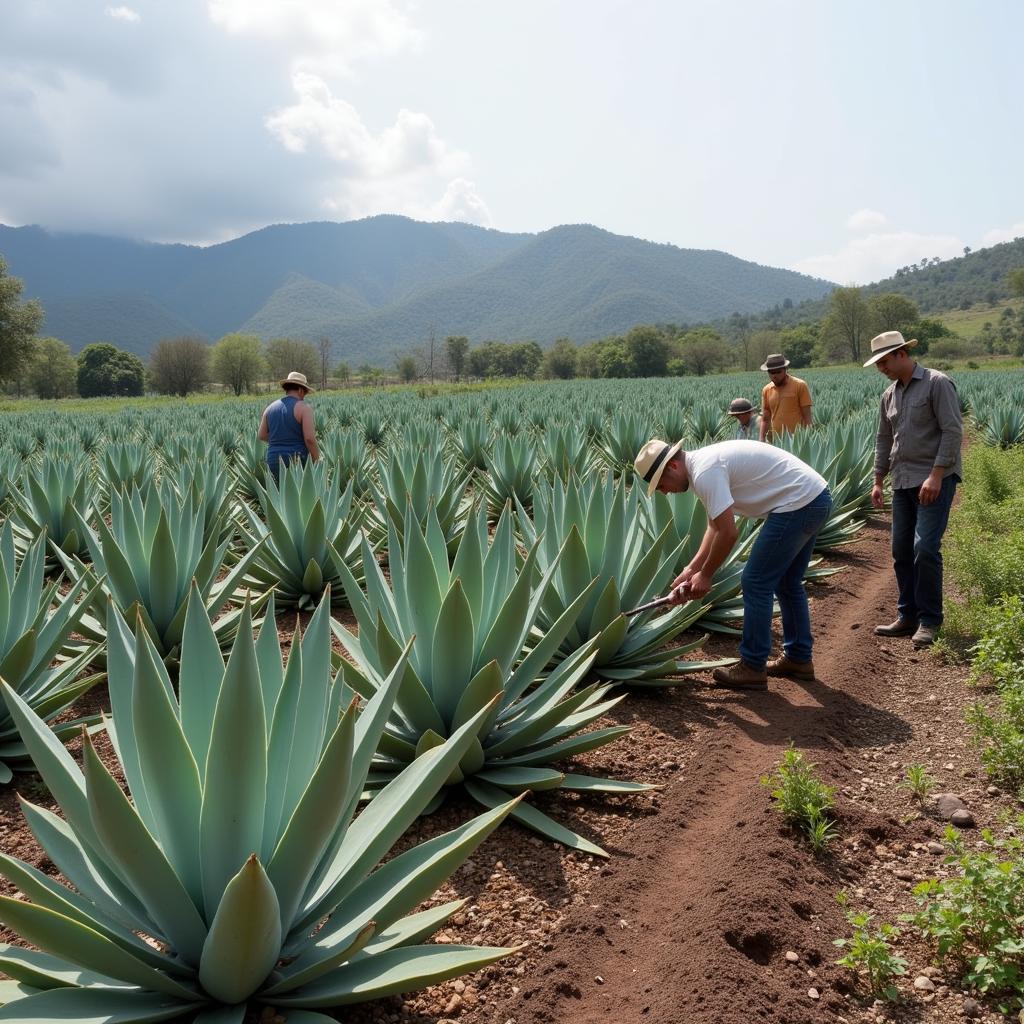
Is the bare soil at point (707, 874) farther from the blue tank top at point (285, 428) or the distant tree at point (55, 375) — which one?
the distant tree at point (55, 375)

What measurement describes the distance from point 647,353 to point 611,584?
7789 centimetres

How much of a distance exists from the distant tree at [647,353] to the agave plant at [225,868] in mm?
77305

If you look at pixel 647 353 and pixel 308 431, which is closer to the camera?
pixel 308 431

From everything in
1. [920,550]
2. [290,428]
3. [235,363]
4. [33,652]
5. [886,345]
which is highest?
[235,363]

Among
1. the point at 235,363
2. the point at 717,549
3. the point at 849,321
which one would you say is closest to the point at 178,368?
the point at 235,363

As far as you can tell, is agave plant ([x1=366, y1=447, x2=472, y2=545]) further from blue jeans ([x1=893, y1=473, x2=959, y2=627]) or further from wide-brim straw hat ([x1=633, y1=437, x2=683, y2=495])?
blue jeans ([x1=893, y1=473, x2=959, y2=627])


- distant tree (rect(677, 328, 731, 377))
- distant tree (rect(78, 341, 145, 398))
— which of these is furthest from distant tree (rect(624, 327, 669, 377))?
distant tree (rect(78, 341, 145, 398))

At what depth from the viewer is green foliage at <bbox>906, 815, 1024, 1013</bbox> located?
1860 millimetres

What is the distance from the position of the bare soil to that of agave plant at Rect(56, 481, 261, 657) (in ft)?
3.67

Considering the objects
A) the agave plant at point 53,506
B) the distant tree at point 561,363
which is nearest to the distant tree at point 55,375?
the distant tree at point 561,363

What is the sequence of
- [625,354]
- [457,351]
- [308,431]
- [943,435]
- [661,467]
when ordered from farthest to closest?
[457,351]
[625,354]
[308,431]
[943,435]
[661,467]

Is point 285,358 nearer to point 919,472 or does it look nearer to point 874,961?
point 919,472

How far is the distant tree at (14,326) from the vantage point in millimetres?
40469

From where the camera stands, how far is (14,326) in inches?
1615
